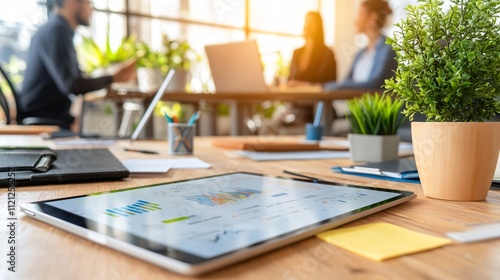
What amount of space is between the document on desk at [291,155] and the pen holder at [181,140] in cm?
12

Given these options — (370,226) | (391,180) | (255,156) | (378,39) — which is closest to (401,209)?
(370,226)

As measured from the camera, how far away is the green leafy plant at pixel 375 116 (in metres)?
0.84

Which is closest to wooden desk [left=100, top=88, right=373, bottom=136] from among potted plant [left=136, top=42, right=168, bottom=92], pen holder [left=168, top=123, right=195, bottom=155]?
potted plant [left=136, top=42, right=168, bottom=92]

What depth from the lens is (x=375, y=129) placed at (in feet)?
2.80

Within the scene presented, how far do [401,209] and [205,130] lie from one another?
2796 mm

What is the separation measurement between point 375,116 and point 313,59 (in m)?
3.14

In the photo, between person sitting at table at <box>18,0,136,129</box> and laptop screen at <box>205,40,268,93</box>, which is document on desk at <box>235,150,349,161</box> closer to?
laptop screen at <box>205,40,268,93</box>

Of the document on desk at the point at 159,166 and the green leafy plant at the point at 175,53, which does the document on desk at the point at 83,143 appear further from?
the green leafy plant at the point at 175,53

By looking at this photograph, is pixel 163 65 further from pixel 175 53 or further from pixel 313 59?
pixel 313 59

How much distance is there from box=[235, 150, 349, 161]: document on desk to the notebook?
1.01ft

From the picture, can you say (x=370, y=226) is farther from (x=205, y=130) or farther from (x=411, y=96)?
(x=205, y=130)

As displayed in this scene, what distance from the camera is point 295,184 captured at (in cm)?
53

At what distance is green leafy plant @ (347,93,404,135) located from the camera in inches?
33.1

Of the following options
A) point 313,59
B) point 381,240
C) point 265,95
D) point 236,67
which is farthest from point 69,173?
point 313,59
